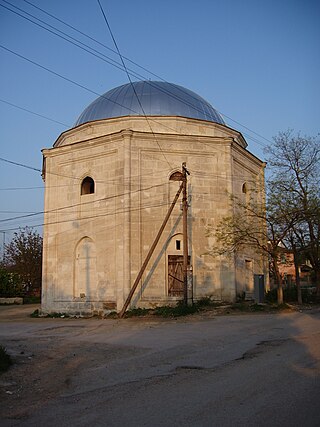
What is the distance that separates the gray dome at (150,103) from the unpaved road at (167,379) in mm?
15200

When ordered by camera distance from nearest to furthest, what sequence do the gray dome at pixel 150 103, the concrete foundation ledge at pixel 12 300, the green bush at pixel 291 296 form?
the gray dome at pixel 150 103, the green bush at pixel 291 296, the concrete foundation ledge at pixel 12 300

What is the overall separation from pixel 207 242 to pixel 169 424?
64.5ft

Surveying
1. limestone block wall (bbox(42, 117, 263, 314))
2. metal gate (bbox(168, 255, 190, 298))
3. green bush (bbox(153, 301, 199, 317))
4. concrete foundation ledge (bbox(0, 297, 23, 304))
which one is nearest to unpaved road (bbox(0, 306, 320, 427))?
green bush (bbox(153, 301, 199, 317))

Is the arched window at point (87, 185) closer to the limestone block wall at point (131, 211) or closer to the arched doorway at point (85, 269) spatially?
the limestone block wall at point (131, 211)

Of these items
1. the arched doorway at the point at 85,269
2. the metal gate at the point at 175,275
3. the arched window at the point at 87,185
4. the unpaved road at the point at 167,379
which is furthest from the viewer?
the arched window at the point at 87,185

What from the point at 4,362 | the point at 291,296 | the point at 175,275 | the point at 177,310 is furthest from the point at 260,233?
the point at 4,362

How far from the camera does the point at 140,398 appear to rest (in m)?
6.91

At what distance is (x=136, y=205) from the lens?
24.3 meters

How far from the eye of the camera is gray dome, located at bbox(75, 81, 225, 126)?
88.6ft

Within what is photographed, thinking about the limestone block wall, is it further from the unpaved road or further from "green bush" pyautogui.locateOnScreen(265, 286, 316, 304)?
the unpaved road

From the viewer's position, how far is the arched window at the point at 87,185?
26.4 m

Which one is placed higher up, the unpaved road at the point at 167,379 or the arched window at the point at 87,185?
the arched window at the point at 87,185

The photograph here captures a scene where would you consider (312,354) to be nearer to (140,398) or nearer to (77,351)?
(140,398)

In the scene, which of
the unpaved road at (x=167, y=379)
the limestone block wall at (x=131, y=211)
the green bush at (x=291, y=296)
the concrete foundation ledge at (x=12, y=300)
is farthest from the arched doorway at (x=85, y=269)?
the concrete foundation ledge at (x=12, y=300)
